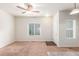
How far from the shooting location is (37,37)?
7.85 metres

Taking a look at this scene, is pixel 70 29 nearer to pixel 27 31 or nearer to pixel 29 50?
pixel 29 50

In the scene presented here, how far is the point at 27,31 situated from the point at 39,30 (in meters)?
1.07

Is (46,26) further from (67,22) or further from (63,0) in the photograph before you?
(63,0)

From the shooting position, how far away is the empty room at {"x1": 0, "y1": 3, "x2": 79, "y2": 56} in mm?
4802

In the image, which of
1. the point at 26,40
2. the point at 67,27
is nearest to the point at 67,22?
the point at 67,27

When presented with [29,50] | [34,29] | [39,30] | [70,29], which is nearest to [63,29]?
[70,29]

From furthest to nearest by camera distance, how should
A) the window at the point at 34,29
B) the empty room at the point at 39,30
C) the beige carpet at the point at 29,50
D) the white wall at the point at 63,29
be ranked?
the window at the point at 34,29, the white wall at the point at 63,29, the empty room at the point at 39,30, the beige carpet at the point at 29,50

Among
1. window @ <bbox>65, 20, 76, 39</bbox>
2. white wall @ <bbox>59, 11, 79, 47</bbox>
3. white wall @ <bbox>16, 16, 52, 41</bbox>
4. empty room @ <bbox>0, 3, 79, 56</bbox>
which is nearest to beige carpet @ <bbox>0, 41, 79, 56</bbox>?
empty room @ <bbox>0, 3, 79, 56</bbox>

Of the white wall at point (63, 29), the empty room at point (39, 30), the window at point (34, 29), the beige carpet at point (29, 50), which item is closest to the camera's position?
the beige carpet at point (29, 50)

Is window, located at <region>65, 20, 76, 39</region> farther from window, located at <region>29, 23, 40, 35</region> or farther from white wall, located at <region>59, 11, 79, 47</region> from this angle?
window, located at <region>29, 23, 40, 35</region>

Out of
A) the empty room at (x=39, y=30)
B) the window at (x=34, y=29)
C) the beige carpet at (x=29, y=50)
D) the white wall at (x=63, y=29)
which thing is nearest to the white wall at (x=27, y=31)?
the empty room at (x=39, y=30)

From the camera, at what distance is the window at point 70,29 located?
5777 mm

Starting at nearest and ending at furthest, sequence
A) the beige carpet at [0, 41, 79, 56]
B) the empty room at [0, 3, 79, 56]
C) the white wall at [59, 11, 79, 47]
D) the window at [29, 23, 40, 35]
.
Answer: the beige carpet at [0, 41, 79, 56] → the empty room at [0, 3, 79, 56] → the white wall at [59, 11, 79, 47] → the window at [29, 23, 40, 35]

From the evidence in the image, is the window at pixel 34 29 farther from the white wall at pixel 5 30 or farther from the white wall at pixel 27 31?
the white wall at pixel 5 30
